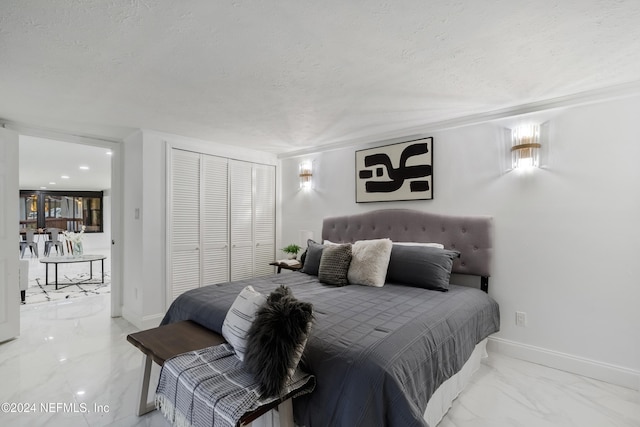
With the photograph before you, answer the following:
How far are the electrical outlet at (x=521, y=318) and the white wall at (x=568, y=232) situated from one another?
3cm

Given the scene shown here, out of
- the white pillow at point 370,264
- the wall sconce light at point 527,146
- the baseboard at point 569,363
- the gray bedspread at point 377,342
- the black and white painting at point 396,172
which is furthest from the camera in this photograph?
the black and white painting at point 396,172

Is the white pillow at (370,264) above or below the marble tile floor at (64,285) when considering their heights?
above

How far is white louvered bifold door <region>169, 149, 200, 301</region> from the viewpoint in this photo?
11.9 ft

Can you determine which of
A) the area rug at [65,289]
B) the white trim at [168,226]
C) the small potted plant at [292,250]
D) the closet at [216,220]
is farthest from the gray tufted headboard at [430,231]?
the area rug at [65,289]

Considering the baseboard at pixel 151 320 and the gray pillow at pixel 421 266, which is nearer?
the gray pillow at pixel 421 266

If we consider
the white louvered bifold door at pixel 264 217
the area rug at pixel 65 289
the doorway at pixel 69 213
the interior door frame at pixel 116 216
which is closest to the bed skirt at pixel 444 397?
the white louvered bifold door at pixel 264 217

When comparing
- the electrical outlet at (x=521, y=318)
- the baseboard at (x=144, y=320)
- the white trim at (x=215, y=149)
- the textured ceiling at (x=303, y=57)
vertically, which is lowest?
the baseboard at (x=144, y=320)

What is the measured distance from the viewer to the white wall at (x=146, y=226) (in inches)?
135

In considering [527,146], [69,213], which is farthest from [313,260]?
[69,213]

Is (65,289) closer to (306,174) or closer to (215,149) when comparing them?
(215,149)

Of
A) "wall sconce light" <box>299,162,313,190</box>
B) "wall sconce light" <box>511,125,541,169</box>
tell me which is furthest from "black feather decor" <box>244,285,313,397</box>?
"wall sconce light" <box>299,162,313,190</box>

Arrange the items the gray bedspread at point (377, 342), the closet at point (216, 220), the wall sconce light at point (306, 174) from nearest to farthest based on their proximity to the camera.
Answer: the gray bedspread at point (377, 342), the closet at point (216, 220), the wall sconce light at point (306, 174)

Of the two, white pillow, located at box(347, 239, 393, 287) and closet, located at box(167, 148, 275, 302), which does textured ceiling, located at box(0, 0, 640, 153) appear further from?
white pillow, located at box(347, 239, 393, 287)

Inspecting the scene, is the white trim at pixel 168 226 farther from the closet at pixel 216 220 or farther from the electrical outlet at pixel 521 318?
the electrical outlet at pixel 521 318
